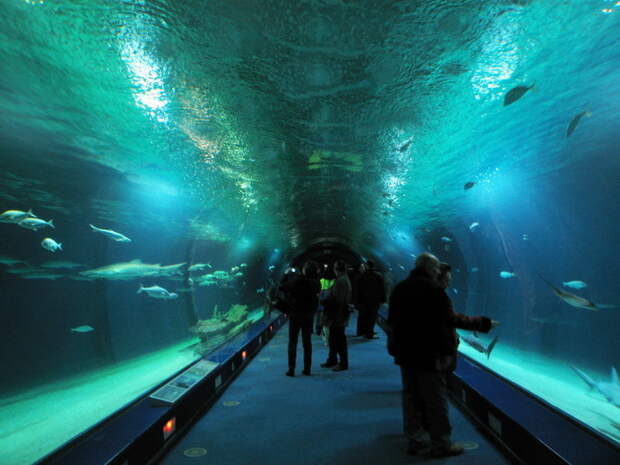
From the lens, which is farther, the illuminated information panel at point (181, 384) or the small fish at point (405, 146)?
the small fish at point (405, 146)

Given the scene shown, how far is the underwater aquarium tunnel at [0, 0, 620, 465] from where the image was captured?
11.9 ft

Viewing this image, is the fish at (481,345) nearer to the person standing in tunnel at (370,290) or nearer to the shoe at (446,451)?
the person standing in tunnel at (370,290)

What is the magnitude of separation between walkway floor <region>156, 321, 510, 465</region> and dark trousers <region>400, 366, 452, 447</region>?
0.23 meters

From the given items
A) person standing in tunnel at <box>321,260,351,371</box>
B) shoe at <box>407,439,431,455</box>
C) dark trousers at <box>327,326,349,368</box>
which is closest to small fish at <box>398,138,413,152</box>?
person standing in tunnel at <box>321,260,351,371</box>

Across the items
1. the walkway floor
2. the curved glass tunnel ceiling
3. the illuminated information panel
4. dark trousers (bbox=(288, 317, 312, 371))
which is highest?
the curved glass tunnel ceiling

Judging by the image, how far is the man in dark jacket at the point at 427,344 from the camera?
3229mm

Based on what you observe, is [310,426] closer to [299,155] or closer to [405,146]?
[405,146]

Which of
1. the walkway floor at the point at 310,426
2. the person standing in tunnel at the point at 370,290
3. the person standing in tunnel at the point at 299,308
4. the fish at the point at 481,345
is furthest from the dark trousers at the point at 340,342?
the fish at the point at 481,345

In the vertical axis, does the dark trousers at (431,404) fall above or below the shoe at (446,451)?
above

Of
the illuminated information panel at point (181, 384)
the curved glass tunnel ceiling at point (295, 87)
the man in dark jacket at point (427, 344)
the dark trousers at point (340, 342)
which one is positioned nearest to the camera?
the man in dark jacket at point (427, 344)

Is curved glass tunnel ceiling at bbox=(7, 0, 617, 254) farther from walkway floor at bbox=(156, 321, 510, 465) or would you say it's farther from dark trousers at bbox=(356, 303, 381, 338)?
walkway floor at bbox=(156, 321, 510, 465)

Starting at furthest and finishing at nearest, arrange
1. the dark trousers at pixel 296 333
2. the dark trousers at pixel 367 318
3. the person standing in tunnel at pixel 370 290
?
the dark trousers at pixel 367 318
the person standing in tunnel at pixel 370 290
the dark trousers at pixel 296 333

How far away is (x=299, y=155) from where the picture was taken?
8.16 meters

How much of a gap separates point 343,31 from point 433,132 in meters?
3.64
